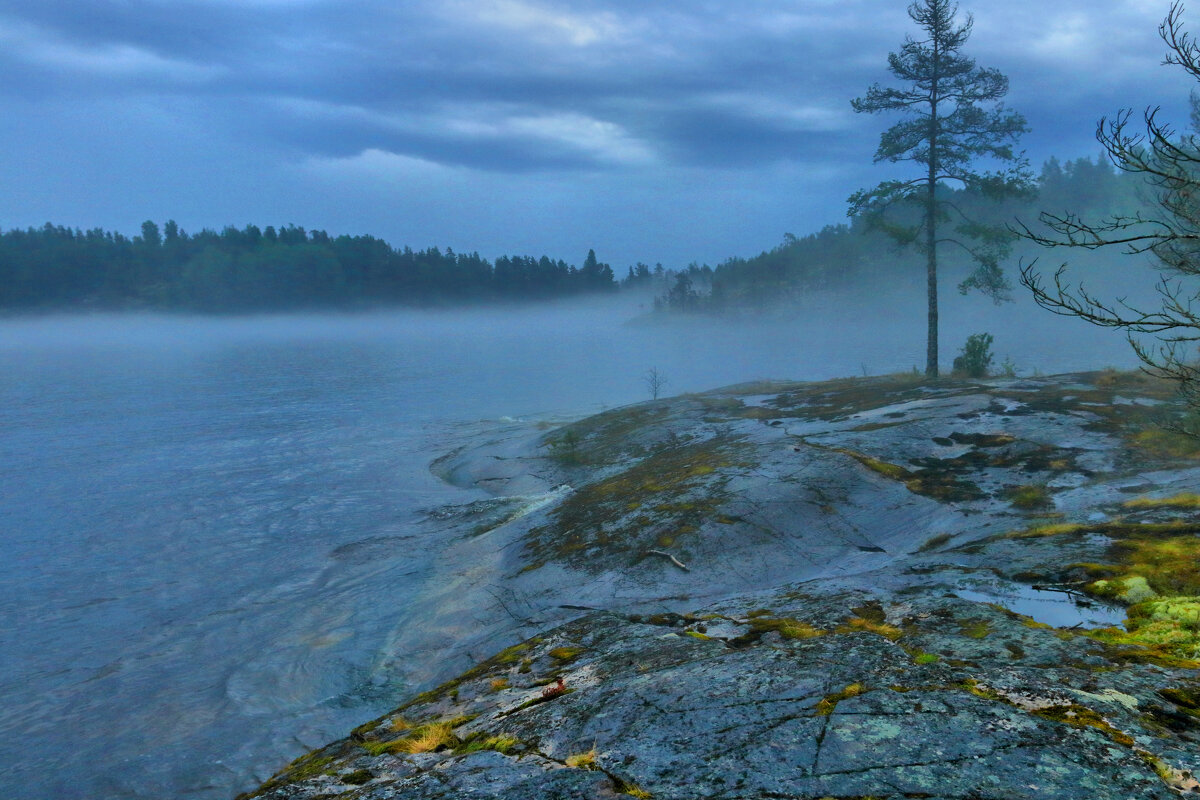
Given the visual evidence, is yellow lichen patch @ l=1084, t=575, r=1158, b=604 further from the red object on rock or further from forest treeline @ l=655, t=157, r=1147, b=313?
forest treeline @ l=655, t=157, r=1147, b=313

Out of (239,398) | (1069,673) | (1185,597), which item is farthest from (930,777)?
(239,398)

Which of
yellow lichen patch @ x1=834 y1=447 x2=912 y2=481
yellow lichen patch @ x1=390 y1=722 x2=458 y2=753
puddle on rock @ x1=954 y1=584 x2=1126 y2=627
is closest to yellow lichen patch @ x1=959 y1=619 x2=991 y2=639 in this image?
puddle on rock @ x1=954 y1=584 x2=1126 y2=627

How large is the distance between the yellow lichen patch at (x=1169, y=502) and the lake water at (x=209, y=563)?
11404 millimetres

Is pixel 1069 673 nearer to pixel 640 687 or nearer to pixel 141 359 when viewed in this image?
pixel 640 687

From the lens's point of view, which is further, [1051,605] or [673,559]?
[673,559]

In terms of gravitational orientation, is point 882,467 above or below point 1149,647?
below

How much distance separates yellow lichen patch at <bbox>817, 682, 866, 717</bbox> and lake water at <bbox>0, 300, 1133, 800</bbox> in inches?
278

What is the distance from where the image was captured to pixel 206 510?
72.5 feet

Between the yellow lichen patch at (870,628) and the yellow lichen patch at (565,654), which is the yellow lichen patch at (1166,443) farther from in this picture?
the yellow lichen patch at (565,654)

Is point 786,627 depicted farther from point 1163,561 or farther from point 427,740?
point 1163,561

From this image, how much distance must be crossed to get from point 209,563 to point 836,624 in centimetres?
1533

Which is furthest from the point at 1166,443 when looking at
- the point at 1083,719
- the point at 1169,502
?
the point at 1083,719

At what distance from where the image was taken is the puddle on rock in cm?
730

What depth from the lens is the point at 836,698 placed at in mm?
5145
